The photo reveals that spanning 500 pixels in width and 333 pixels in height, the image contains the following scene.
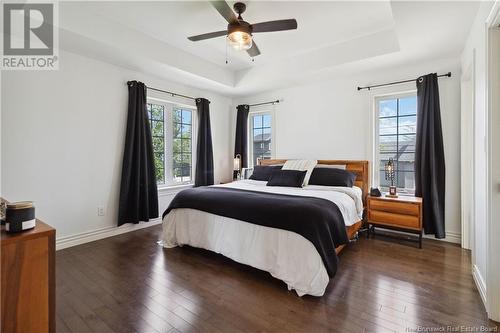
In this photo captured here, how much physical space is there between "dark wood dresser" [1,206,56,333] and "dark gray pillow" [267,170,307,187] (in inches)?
107

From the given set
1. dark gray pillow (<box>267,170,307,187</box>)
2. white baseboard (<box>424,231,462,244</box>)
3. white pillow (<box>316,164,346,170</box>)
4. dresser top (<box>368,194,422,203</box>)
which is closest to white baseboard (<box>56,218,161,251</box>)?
dark gray pillow (<box>267,170,307,187</box>)

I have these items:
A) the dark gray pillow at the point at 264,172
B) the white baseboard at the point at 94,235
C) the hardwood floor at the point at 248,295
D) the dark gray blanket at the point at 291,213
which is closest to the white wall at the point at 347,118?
the dark gray pillow at the point at 264,172

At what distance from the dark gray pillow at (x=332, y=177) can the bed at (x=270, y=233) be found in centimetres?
17

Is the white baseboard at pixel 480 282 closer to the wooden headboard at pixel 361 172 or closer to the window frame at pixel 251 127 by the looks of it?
the wooden headboard at pixel 361 172

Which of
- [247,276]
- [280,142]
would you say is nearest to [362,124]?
[280,142]

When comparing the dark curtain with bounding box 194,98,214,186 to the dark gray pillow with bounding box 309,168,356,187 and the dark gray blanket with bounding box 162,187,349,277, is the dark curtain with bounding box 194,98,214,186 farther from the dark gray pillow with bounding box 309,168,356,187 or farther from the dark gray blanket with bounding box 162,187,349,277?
the dark gray pillow with bounding box 309,168,356,187

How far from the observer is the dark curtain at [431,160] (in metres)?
3.08

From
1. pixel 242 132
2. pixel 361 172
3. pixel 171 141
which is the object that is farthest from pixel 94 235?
pixel 361 172

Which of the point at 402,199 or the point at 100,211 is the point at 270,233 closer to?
the point at 402,199

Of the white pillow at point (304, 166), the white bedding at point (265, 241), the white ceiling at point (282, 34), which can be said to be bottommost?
the white bedding at point (265, 241)

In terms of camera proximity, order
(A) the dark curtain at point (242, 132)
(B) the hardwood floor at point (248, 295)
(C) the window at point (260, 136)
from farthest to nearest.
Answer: (A) the dark curtain at point (242, 132)
(C) the window at point (260, 136)
(B) the hardwood floor at point (248, 295)

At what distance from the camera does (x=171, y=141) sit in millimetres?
4344

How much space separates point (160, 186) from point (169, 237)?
1.37 meters

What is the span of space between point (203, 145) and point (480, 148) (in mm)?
3813
